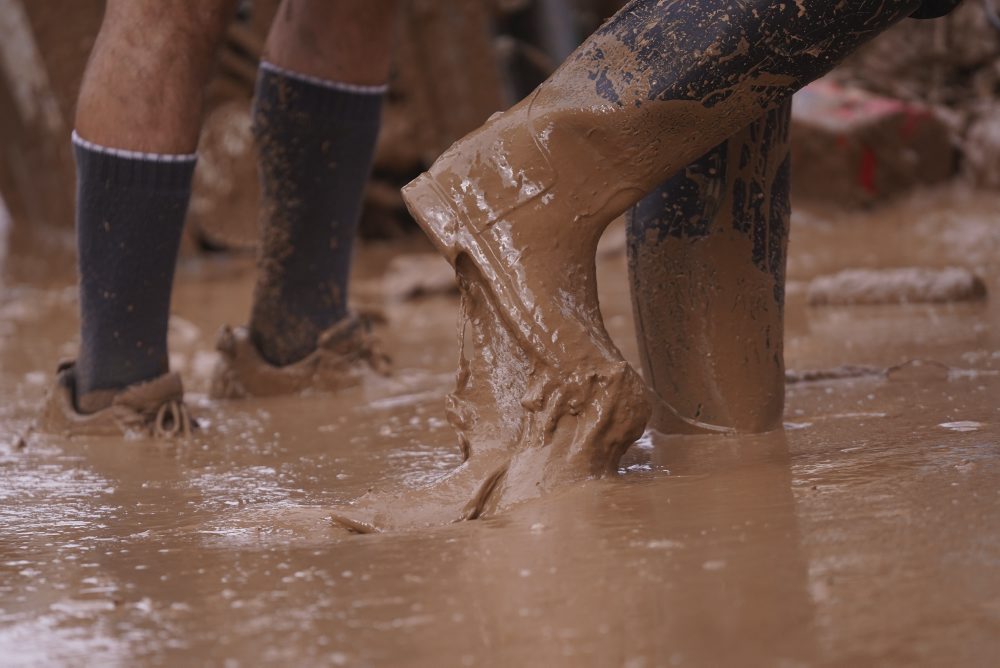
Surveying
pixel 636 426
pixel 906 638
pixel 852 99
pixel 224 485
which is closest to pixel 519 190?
pixel 636 426

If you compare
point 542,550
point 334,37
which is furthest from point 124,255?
point 542,550

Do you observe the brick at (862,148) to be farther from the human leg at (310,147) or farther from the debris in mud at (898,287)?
the human leg at (310,147)

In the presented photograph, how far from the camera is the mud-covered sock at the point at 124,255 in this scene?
1842mm

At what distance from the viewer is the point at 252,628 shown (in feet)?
2.92

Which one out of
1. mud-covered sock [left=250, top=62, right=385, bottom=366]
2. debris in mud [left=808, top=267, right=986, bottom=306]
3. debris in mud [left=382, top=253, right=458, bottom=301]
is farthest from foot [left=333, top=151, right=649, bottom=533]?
debris in mud [left=382, top=253, right=458, bottom=301]

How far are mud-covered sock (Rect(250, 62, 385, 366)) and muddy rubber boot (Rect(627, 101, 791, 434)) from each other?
2.90 ft

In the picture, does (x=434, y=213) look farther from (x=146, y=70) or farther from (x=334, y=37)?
(x=334, y=37)

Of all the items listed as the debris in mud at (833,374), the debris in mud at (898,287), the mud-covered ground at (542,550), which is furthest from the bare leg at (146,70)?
the debris in mud at (898,287)

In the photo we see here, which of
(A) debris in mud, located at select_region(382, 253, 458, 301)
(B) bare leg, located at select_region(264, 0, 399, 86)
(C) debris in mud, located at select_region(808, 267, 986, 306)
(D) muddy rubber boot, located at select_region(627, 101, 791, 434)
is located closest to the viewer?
(D) muddy rubber boot, located at select_region(627, 101, 791, 434)

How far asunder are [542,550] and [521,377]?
1.03ft

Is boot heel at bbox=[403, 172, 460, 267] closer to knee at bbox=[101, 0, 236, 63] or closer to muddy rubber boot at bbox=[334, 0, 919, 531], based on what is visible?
muddy rubber boot at bbox=[334, 0, 919, 531]

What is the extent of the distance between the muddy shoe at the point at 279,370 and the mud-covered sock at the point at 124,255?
0.32 m

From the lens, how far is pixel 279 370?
225 centimetres

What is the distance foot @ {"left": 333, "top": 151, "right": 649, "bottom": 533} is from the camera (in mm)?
1229
